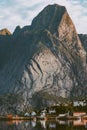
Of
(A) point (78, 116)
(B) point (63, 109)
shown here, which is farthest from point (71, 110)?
(A) point (78, 116)

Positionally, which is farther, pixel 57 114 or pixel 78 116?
pixel 57 114

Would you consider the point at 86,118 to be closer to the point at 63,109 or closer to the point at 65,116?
the point at 65,116

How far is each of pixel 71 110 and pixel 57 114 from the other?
6.31 meters

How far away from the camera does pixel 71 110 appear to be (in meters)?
195

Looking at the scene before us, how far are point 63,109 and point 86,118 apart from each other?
106 ft

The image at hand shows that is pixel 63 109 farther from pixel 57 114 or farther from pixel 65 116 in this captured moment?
pixel 65 116

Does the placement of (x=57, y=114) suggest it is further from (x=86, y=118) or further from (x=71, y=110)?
(x=86, y=118)

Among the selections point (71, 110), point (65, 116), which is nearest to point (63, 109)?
point (71, 110)

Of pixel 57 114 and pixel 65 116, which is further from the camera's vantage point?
pixel 57 114

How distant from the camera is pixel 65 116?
586ft

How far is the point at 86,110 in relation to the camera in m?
197

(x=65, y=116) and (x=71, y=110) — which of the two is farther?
(x=71, y=110)

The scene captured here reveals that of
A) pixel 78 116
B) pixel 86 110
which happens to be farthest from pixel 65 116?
pixel 86 110

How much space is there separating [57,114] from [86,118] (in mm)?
28566
